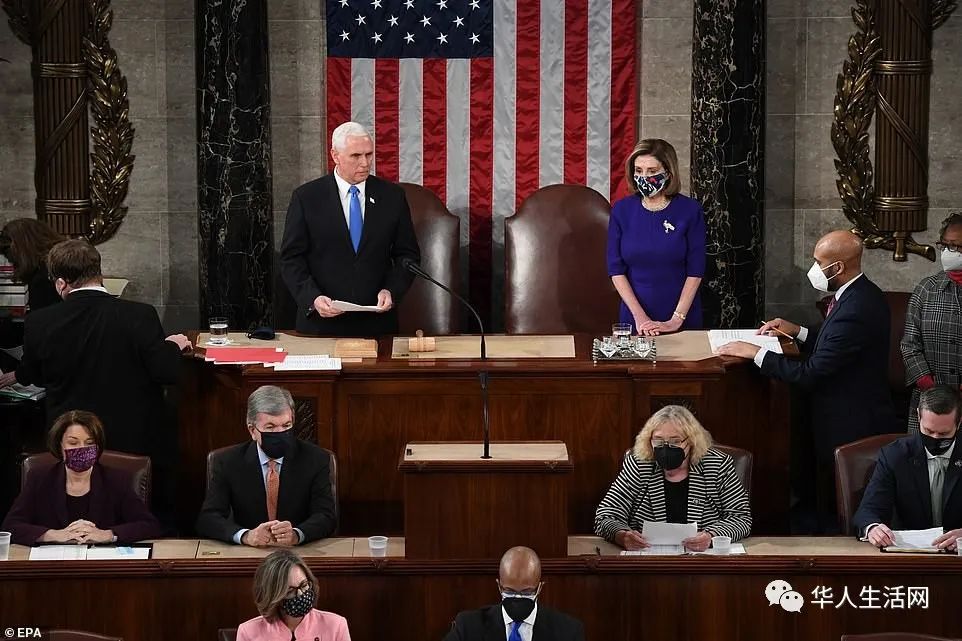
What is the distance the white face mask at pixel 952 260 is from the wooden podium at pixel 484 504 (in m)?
2.93

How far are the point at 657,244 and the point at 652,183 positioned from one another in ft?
1.09

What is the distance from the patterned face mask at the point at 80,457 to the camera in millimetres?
6543

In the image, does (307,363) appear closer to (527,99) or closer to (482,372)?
(482,372)

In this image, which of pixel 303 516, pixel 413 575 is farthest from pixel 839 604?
pixel 303 516

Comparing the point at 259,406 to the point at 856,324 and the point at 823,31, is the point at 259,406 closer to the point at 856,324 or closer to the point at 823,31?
the point at 856,324

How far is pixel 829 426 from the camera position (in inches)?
305

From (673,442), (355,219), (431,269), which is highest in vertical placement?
(355,219)

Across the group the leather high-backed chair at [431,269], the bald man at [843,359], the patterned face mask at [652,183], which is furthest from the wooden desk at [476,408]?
the leather high-backed chair at [431,269]

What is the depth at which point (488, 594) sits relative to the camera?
6059 millimetres

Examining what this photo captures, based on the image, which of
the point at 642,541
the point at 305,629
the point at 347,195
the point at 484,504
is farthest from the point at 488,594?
the point at 347,195

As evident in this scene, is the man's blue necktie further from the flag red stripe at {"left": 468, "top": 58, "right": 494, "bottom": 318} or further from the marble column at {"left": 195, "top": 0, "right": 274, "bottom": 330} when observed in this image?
the flag red stripe at {"left": 468, "top": 58, "right": 494, "bottom": 318}

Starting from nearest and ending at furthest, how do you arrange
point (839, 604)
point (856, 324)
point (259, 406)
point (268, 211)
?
point (839, 604) < point (259, 406) < point (856, 324) < point (268, 211)

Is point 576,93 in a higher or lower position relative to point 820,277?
higher

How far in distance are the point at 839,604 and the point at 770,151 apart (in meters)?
5.04
